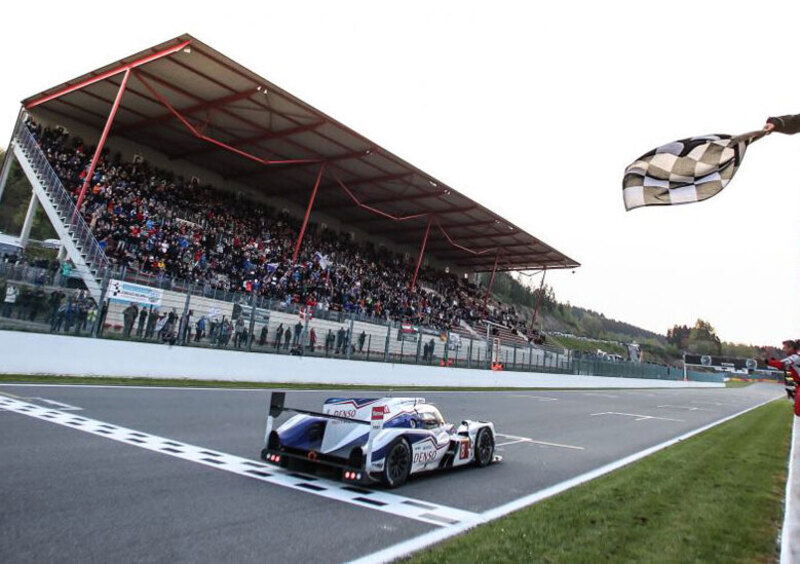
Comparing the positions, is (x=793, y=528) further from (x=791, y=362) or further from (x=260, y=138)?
(x=260, y=138)

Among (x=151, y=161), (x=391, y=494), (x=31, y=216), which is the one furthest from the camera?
(x=151, y=161)

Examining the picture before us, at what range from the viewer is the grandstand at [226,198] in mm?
20438

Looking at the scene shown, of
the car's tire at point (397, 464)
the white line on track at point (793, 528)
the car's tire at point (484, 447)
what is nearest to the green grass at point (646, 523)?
the white line on track at point (793, 528)

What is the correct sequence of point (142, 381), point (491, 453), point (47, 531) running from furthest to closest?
point (142, 381) → point (491, 453) → point (47, 531)

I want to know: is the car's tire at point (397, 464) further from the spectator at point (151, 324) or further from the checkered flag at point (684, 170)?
the spectator at point (151, 324)

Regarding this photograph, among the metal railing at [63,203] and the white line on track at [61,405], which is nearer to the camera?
the white line on track at [61,405]

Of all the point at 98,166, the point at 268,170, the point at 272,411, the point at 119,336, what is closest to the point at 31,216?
the point at 98,166

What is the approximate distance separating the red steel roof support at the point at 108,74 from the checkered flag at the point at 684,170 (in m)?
19.1

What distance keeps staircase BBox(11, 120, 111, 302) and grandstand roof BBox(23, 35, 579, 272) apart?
233cm

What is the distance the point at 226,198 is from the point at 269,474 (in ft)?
97.9

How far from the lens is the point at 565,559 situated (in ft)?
13.3

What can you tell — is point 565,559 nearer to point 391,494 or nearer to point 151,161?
point 391,494

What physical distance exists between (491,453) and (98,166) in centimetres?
2487

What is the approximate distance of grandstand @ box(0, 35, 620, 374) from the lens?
20.4m
